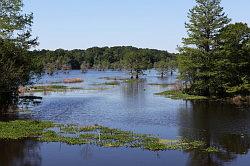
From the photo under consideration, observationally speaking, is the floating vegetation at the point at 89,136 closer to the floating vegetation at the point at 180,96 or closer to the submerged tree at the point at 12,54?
the submerged tree at the point at 12,54

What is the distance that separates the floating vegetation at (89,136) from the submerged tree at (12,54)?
7.88 m

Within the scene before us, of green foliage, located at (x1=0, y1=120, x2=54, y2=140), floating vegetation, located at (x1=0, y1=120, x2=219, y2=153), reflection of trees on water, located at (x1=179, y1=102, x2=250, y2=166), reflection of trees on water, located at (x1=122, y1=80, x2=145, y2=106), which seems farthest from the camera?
reflection of trees on water, located at (x1=122, y1=80, x2=145, y2=106)

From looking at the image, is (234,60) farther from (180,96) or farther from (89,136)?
(89,136)

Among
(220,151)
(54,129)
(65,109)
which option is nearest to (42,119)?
(54,129)

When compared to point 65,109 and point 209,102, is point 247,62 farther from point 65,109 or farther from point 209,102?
point 65,109

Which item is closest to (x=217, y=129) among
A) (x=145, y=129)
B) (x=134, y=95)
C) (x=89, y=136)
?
(x=145, y=129)

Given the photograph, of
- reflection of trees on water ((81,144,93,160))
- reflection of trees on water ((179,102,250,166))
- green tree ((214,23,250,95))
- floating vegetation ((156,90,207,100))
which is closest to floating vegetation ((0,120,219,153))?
reflection of trees on water ((81,144,93,160))

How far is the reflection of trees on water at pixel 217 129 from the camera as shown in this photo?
28469mm

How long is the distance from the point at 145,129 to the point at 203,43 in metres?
34.3

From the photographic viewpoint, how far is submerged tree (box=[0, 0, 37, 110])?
45.9m

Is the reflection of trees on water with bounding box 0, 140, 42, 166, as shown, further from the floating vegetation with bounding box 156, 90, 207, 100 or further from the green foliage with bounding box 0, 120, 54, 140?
the floating vegetation with bounding box 156, 90, 207, 100

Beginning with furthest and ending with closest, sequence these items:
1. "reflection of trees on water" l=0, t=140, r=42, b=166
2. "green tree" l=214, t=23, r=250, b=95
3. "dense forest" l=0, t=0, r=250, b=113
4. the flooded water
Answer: "green tree" l=214, t=23, r=250, b=95, "dense forest" l=0, t=0, r=250, b=113, the flooded water, "reflection of trees on water" l=0, t=140, r=42, b=166

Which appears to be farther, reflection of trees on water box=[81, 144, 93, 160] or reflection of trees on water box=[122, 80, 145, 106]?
reflection of trees on water box=[122, 80, 145, 106]

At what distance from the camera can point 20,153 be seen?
96.3ft
